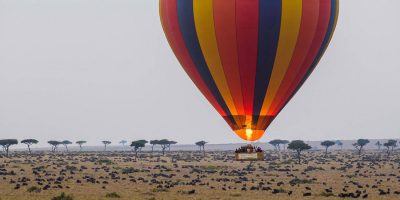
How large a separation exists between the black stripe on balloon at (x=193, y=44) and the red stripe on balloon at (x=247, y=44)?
6.00 feet

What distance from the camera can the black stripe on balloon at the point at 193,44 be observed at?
1423 inches

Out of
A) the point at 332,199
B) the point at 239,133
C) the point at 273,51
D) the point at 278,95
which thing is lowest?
the point at 332,199

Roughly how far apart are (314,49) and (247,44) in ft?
17.3

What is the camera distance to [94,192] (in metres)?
42.6

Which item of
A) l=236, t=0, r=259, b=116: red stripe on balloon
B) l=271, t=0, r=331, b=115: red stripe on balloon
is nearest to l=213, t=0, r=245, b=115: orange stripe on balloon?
l=236, t=0, r=259, b=116: red stripe on balloon

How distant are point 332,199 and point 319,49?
10757 millimetres

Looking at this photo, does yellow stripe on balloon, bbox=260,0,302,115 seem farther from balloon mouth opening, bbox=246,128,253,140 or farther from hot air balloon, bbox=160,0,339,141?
balloon mouth opening, bbox=246,128,253,140

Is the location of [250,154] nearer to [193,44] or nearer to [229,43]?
[229,43]

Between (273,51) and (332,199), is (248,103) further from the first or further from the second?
(332,199)

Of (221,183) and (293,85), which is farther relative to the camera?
(221,183)

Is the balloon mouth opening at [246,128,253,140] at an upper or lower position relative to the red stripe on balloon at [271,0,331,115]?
lower

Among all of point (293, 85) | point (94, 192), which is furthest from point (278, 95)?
Answer: point (94, 192)

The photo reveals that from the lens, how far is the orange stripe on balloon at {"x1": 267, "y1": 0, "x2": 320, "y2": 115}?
35.7m

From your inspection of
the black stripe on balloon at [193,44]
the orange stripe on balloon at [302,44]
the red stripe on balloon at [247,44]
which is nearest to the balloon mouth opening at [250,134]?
the red stripe on balloon at [247,44]
